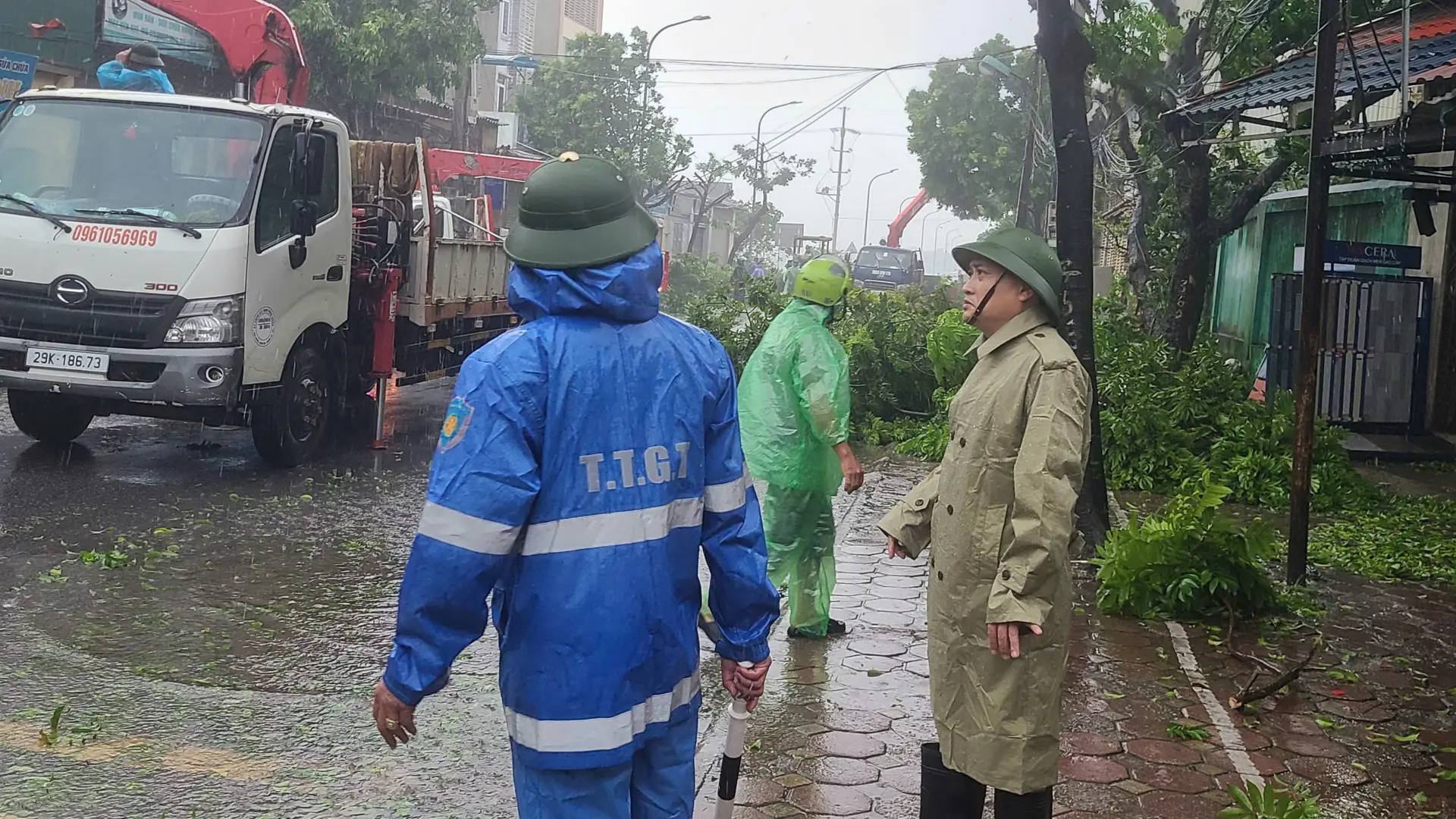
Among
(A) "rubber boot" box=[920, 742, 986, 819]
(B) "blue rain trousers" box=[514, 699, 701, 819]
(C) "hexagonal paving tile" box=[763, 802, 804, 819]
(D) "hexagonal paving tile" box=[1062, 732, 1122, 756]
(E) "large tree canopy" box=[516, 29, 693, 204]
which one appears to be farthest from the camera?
(E) "large tree canopy" box=[516, 29, 693, 204]

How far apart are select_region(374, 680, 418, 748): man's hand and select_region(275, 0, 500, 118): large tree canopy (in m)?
23.8

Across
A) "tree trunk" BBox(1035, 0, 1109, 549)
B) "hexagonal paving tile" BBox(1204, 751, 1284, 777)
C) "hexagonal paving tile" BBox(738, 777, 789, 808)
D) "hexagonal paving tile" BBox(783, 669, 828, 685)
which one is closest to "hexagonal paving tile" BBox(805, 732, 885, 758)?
"hexagonal paving tile" BBox(738, 777, 789, 808)

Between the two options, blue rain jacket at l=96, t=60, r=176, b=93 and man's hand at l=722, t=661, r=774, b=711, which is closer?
man's hand at l=722, t=661, r=774, b=711

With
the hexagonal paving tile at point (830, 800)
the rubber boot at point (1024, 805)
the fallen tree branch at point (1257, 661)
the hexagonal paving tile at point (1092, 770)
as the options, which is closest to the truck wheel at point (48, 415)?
the hexagonal paving tile at point (830, 800)

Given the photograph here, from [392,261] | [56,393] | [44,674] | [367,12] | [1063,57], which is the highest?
[367,12]

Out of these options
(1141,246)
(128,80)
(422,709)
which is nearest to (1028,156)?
(1141,246)

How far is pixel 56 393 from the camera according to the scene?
30.3 ft

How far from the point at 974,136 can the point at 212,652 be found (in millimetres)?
41343

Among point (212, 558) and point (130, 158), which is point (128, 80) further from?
point (212, 558)

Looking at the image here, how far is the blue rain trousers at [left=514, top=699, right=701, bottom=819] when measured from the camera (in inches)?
106

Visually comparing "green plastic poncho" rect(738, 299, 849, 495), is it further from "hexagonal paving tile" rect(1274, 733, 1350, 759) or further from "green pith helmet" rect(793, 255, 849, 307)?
"hexagonal paving tile" rect(1274, 733, 1350, 759)

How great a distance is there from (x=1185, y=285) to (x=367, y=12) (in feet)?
56.7

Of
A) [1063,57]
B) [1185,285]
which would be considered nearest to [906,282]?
[1185,285]

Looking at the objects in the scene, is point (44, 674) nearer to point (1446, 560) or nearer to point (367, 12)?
point (1446, 560)
